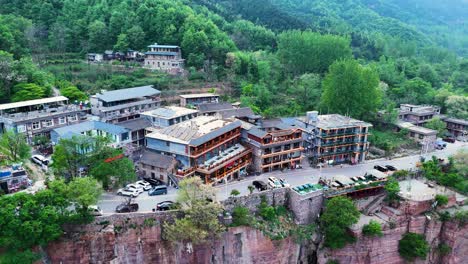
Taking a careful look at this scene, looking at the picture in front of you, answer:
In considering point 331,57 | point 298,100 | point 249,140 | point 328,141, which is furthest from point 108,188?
point 331,57

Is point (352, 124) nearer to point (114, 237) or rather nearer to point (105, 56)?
point (114, 237)

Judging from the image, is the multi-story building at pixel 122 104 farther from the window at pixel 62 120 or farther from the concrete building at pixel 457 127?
the concrete building at pixel 457 127

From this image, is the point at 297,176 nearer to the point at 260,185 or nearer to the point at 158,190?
the point at 260,185

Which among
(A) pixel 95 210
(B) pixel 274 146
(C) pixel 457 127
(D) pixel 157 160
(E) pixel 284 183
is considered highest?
(B) pixel 274 146

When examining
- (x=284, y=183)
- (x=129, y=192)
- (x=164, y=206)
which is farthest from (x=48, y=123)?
(x=284, y=183)

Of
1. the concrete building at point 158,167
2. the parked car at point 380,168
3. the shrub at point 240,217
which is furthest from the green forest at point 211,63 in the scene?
the shrub at point 240,217
